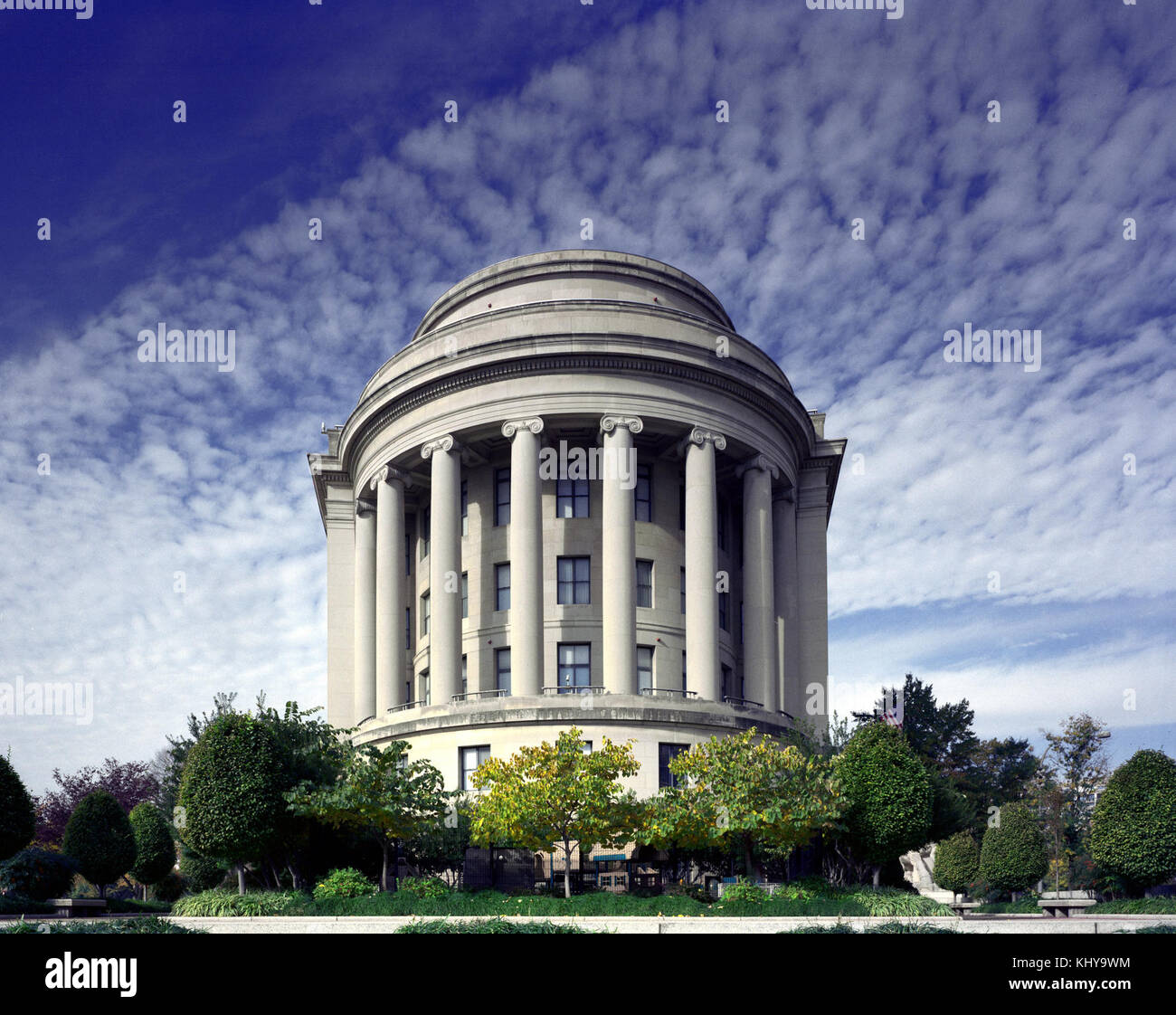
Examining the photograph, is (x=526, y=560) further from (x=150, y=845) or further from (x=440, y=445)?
(x=150, y=845)

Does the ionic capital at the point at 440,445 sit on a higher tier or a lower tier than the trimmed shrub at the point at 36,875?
higher

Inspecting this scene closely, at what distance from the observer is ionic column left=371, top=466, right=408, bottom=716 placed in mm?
44625

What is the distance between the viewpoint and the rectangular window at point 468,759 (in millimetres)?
37750

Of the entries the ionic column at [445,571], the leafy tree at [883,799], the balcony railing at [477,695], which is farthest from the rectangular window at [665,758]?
the ionic column at [445,571]

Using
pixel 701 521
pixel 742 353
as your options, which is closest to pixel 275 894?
pixel 701 521

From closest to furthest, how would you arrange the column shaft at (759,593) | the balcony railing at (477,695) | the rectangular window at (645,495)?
the balcony railing at (477,695) → the column shaft at (759,593) → the rectangular window at (645,495)

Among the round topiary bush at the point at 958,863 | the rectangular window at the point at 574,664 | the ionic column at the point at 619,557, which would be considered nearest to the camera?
the ionic column at the point at 619,557

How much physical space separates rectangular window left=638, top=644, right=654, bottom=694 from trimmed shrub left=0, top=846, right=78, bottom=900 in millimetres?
20076

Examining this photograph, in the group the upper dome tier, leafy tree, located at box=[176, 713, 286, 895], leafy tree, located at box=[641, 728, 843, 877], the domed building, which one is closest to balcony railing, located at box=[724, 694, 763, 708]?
the domed building

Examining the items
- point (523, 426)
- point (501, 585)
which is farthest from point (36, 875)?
point (523, 426)

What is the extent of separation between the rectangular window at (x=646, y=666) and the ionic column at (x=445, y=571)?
22.4ft

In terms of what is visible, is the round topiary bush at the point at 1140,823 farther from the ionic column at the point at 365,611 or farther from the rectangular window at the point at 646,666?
the ionic column at the point at 365,611
